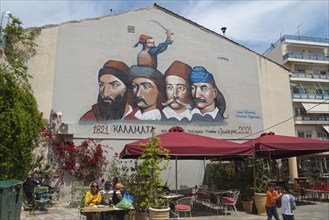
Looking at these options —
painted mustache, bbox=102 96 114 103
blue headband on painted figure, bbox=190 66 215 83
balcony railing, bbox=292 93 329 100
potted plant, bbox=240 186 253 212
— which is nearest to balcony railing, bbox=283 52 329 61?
balcony railing, bbox=292 93 329 100

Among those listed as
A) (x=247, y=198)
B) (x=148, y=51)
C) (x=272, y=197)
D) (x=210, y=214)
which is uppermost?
(x=148, y=51)

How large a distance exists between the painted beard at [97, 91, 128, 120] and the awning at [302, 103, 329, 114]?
2654 cm

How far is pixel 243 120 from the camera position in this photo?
18.6 m

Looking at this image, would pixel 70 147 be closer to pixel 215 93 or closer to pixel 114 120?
pixel 114 120

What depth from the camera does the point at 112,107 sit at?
52.0 ft

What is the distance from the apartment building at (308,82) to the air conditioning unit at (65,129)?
83.1ft

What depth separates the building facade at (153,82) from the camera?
15398 millimetres

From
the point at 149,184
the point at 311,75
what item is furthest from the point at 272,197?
the point at 311,75

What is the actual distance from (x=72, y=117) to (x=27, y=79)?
2.70m

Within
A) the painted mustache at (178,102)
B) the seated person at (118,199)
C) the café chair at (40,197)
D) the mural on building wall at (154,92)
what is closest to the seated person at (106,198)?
the seated person at (118,199)

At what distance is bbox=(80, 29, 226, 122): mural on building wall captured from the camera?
629 inches

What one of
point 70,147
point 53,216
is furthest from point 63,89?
point 53,216

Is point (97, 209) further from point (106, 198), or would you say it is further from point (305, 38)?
point (305, 38)

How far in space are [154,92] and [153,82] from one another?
0.56 meters
